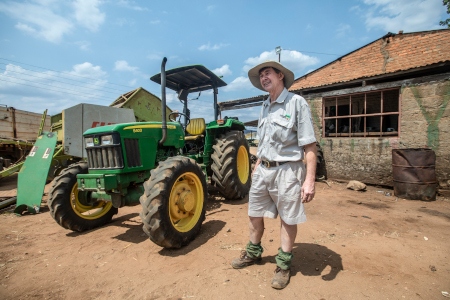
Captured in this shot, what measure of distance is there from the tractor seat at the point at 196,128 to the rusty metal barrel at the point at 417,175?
4.32 metres

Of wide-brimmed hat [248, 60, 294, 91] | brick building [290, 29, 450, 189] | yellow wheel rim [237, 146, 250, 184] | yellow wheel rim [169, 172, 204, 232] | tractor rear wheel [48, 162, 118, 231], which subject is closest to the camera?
wide-brimmed hat [248, 60, 294, 91]

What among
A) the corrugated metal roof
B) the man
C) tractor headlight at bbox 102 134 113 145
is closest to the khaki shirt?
the man

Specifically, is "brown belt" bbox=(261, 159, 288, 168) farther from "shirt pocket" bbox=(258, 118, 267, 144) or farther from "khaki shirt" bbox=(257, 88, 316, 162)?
"shirt pocket" bbox=(258, 118, 267, 144)

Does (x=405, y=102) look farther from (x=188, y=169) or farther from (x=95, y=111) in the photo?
(x=95, y=111)

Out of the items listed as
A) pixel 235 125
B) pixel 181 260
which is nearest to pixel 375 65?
pixel 235 125

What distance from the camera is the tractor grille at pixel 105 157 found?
305 cm

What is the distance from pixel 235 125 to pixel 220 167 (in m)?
1.43

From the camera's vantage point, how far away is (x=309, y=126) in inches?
79.1

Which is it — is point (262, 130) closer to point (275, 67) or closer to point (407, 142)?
point (275, 67)

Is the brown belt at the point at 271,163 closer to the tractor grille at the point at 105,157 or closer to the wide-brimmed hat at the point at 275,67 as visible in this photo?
the wide-brimmed hat at the point at 275,67

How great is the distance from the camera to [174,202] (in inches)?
115

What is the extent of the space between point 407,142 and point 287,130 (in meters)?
5.32

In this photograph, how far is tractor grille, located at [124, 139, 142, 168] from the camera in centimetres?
318

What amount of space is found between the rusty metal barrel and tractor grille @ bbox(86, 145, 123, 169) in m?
5.58
